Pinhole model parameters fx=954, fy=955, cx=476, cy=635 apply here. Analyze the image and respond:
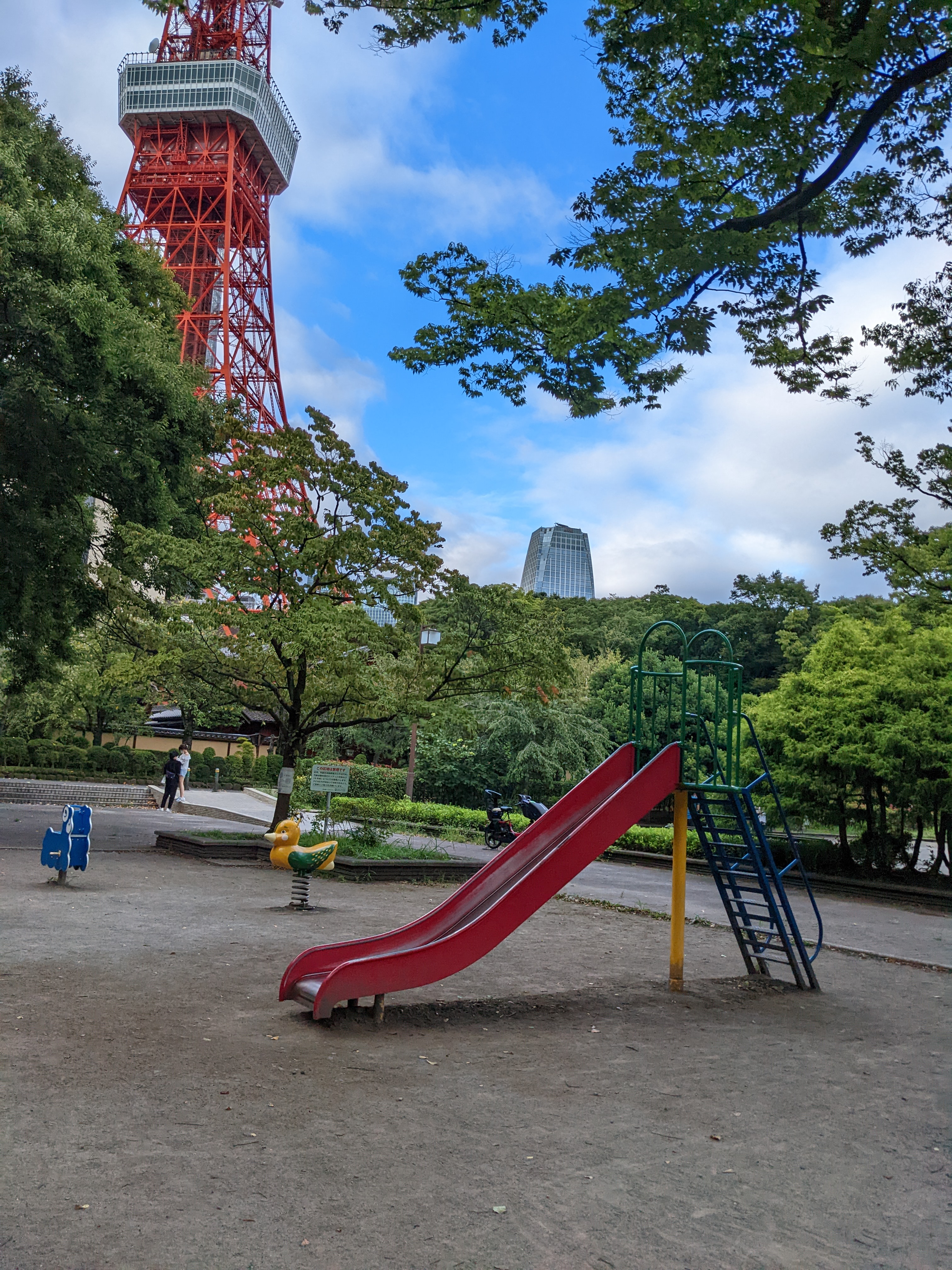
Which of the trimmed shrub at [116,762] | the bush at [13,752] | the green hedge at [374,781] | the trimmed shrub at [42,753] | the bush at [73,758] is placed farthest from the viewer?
the trimmed shrub at [116,762]

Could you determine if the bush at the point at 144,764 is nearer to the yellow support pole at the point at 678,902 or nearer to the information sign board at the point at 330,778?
the information sign board at the point at 330,778

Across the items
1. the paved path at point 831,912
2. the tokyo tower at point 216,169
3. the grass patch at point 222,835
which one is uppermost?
the tokyo tower at point 216,169

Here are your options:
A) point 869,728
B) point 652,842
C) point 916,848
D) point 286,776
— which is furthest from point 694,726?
point 652,842

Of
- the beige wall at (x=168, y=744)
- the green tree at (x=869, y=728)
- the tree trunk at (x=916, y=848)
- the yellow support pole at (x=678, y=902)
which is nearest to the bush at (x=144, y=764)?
the beige wall at (x=168, y=744)

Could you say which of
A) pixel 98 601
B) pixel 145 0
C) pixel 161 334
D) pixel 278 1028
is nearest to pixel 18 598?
pixel 98 601

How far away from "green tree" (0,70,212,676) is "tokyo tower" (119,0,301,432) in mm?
34369

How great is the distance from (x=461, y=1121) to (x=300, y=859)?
7040 mm

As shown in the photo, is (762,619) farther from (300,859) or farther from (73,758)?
(300,859)

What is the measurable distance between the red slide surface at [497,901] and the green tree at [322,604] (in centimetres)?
730

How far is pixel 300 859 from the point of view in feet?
37.7

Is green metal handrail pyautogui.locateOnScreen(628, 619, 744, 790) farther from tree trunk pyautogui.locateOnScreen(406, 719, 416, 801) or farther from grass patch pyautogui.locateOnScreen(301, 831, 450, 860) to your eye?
tree trunk pyautogui.locateOnScreen(406, 719, 416, 801)

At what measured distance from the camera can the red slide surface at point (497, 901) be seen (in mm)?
6453

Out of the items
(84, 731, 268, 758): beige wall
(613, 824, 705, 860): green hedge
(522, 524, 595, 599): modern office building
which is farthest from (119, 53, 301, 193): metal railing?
(522, 524, 595, 599): modern office building

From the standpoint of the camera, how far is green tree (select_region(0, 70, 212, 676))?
12.8 m
